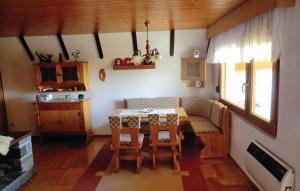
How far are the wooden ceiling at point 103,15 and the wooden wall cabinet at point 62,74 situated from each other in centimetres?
71

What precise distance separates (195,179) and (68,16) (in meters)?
3.00

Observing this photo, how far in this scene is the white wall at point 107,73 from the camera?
5.13m

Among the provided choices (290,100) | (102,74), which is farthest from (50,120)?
(290,100)

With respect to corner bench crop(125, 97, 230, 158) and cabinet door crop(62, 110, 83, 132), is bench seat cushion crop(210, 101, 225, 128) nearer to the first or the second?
corner bench crop(125, 97, 230, 158)

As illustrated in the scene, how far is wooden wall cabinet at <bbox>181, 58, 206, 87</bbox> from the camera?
519 centimetres

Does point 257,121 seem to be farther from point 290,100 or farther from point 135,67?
point 135,67

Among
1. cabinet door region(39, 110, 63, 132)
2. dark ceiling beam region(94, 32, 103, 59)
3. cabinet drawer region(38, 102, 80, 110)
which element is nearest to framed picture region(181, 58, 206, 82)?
dark ceiling beam region(94, 32, 103, 59)

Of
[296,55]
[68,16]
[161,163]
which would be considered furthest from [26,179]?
[296,55]

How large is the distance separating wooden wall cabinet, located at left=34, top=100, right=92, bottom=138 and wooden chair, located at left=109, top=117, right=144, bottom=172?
164cm

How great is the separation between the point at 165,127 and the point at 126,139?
661mm

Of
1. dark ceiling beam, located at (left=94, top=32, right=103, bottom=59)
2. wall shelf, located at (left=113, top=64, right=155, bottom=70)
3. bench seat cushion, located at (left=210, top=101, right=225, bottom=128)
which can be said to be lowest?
bench seat cushion, located at (left=210, top=101, right=225, bottom=128)

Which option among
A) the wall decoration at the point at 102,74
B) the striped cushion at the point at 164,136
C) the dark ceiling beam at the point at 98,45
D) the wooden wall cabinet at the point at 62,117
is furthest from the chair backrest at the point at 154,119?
the dark ceiling beam at the point at 98,45

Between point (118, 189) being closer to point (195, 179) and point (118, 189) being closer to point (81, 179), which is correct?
point (81, 179)

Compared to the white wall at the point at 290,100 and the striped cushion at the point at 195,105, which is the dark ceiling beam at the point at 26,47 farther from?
the white wall at the point at 290,100
